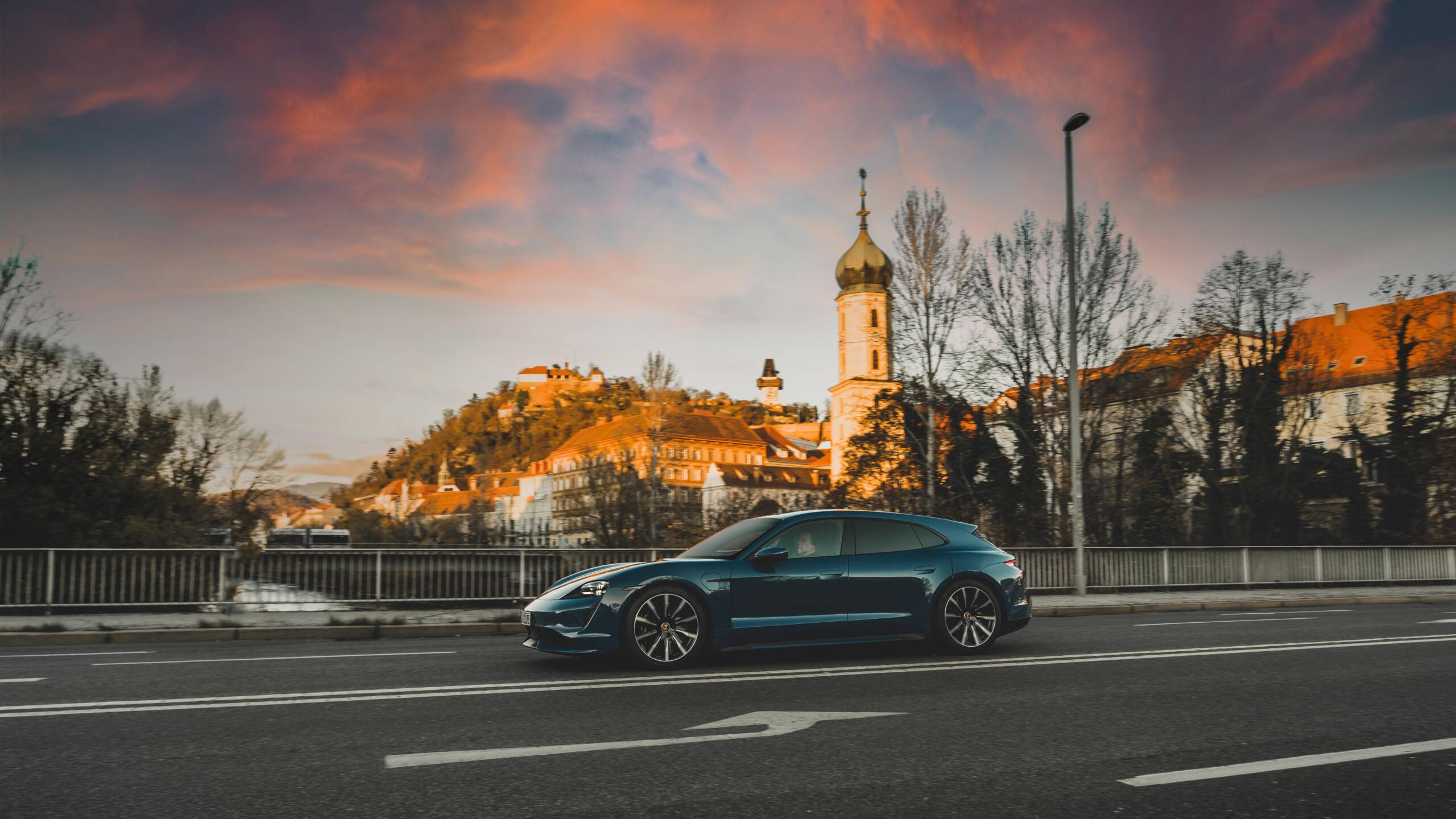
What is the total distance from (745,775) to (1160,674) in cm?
493

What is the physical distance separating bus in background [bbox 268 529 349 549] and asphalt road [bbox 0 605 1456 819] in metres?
35.9

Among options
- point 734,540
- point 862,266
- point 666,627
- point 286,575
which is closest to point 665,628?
point 666,627

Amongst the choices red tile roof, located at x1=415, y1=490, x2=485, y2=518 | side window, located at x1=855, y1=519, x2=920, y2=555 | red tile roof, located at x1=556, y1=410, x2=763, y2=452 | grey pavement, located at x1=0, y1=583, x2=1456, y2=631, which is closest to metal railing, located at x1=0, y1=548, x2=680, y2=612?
grey pavement, located at x1=0, y1=583, x2=1456, y2=631

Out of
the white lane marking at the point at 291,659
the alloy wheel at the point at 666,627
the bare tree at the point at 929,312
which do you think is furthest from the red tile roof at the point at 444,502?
the alloy wheel at the point at 666,627

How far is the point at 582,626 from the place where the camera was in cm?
867

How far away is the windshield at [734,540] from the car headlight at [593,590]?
0.94 meters

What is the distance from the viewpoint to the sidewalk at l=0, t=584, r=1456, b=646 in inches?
510

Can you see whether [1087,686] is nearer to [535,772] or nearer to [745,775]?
[745,775]

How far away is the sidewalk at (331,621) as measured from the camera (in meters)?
12.9

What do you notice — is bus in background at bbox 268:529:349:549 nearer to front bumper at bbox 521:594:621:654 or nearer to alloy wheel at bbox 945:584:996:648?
front bumper at bbox 521:594:621:654

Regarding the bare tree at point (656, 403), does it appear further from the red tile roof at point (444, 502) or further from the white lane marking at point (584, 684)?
the red tile roof at point (444, 502)

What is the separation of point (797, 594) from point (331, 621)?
25.2 ft

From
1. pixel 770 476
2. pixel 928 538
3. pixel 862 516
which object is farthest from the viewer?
pixel 770 476

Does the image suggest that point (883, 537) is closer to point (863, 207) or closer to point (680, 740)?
point (680, 740)
